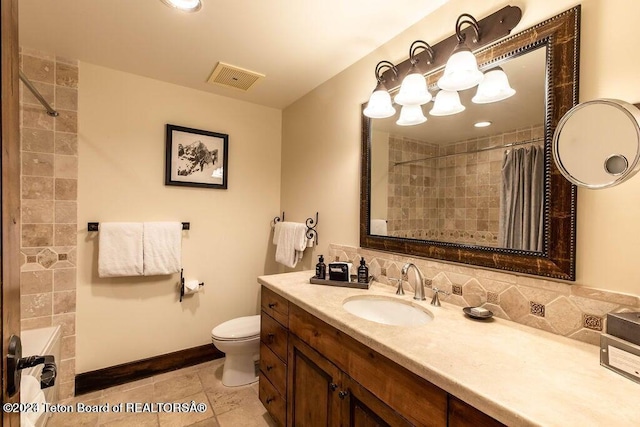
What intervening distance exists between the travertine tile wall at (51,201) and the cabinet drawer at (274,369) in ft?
4.54

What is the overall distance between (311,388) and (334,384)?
0.69 ft

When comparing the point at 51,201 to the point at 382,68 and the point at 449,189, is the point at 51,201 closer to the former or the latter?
the point at 382,68

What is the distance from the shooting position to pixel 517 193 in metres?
1.13

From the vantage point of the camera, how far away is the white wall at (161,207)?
6.70 feet

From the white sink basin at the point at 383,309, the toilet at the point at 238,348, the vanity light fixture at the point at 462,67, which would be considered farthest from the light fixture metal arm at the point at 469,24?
the toilet at the point at 238,348

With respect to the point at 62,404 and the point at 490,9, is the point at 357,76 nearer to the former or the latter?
the point at 490,9

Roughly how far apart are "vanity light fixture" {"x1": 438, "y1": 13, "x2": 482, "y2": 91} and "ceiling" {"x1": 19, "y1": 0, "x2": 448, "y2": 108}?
30 centimetres

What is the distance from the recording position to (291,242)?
2.33 m

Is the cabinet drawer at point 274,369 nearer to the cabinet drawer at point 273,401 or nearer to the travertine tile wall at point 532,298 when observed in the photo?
the cabinet drawer at point 273,401

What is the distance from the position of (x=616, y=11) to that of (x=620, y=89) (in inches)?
10.0

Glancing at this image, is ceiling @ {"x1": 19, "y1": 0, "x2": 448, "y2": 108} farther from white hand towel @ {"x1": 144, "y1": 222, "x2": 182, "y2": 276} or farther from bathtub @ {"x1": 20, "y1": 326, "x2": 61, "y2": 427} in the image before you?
bathtub @ {"x1": 20, "y1": 326, "x2": 61, "y2": 427}

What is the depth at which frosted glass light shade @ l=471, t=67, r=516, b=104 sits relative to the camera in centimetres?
116

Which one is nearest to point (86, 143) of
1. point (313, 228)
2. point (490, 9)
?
point (313, 228)

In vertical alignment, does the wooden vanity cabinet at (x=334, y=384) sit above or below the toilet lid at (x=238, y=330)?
above
